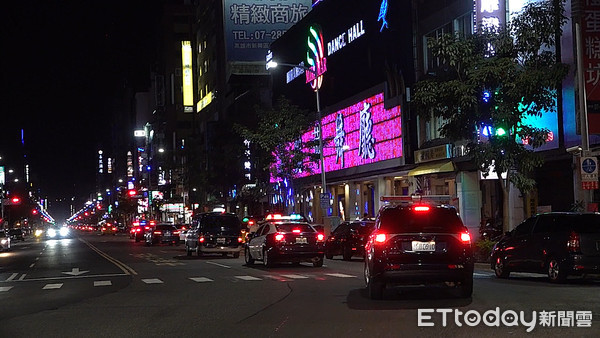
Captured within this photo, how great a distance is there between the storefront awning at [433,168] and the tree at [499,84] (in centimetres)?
1048

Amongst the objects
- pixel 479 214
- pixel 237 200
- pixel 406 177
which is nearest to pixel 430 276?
pixel 479 214

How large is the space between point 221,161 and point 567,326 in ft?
204

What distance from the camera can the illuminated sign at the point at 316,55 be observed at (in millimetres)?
54656

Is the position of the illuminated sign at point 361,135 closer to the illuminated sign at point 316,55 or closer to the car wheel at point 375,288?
the illuminated sign at point 316,55

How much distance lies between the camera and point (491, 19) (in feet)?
100

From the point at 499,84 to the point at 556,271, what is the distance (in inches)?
317

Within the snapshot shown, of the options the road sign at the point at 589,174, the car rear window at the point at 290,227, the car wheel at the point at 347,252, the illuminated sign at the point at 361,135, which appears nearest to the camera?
the road sign at the point at 589,174

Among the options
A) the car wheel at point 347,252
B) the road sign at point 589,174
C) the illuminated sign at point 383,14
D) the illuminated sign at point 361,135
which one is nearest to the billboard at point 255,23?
the illuminated sign at point 361,135

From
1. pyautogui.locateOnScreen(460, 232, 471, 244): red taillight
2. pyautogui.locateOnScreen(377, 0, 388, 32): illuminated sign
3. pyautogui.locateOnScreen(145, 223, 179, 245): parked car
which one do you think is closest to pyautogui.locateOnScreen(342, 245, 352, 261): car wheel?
pyautogui.locateOnScreen(377, 0, 388, 32): illuminated sign

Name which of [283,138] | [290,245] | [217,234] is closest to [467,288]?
[290,245]

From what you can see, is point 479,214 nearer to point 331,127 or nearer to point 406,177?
point 406,177

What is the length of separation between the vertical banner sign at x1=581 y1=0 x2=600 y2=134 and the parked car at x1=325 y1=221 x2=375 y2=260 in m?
8.80

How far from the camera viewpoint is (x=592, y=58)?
1027 inches

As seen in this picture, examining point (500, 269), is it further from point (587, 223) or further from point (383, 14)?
point (383, 14)
